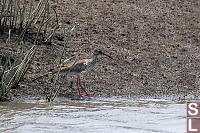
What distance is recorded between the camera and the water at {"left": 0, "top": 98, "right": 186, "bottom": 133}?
6.09 m

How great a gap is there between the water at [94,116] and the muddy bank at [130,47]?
961 millimetres

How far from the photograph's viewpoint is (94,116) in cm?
688

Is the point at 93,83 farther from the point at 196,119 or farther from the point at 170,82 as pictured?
the point at 196,119

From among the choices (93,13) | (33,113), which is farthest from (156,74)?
(33,113)

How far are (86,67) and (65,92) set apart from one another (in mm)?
745

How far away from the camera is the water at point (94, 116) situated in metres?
6.09

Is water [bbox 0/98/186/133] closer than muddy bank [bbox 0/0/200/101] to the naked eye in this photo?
Yes

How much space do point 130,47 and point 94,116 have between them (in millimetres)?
4893

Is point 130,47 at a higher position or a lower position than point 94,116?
higher

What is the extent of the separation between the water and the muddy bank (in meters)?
0.96

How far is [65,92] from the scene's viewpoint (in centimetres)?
900

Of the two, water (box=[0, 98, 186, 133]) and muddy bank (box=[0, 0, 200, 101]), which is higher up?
muddy bank (box=[0, 0, 200, 101])

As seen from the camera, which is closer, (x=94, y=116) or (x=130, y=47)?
(x=94, y=116)

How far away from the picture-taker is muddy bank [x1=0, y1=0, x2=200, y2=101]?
9.48 meters
